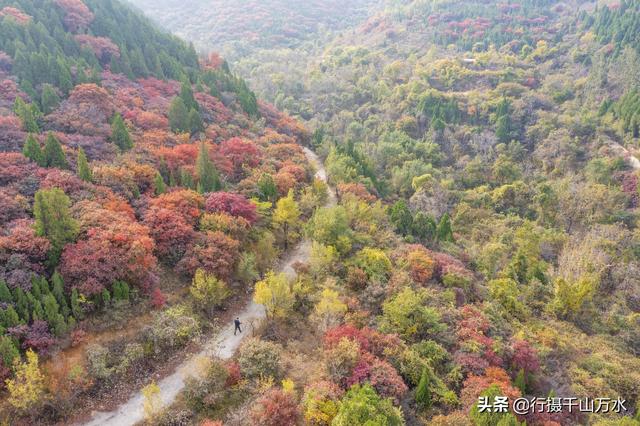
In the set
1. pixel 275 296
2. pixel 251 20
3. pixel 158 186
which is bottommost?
pixel 275 296

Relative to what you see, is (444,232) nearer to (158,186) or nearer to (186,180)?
(186,180)

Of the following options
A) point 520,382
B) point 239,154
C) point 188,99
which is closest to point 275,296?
point 520,382

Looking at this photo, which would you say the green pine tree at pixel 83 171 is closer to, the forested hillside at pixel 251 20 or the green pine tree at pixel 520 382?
A: the green pine tree at pixel 520 382

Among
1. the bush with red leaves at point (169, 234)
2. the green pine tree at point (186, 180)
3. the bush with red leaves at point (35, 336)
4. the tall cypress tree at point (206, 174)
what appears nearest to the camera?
the bush with red leaves at point (35, 336)

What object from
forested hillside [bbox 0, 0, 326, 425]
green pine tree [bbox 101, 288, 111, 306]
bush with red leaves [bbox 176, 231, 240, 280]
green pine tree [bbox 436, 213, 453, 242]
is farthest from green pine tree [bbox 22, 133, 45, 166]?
green pine tree [bbox 436, 213, 453, 242]

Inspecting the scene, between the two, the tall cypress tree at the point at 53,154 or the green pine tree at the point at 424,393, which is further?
the tall cypress tree at the point at 53,154

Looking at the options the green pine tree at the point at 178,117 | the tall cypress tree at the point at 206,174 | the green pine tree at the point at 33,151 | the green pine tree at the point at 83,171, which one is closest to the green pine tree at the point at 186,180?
the tall cypress tree at the point at 206,174
